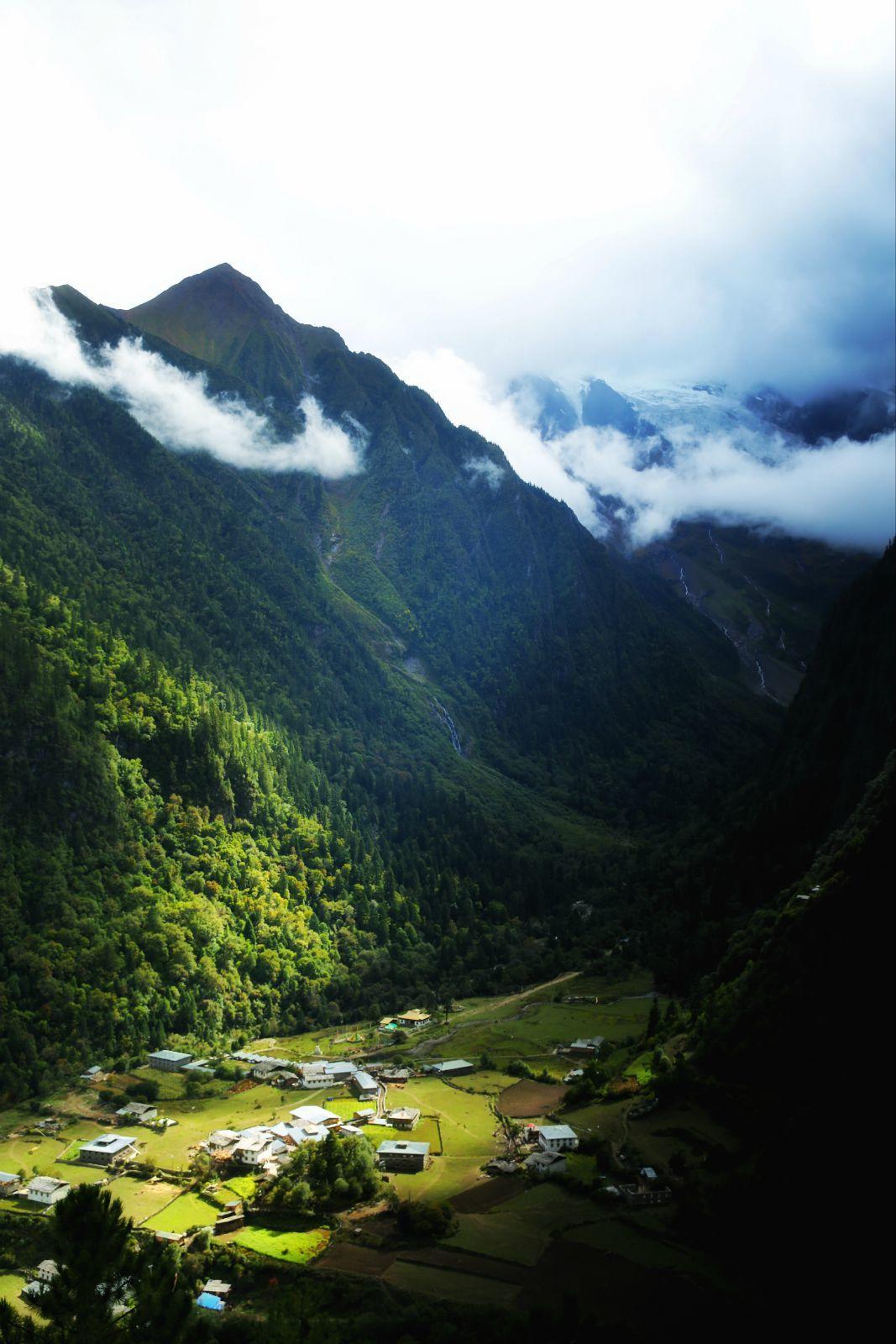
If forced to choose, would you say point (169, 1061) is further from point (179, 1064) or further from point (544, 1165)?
point (544, 1165)

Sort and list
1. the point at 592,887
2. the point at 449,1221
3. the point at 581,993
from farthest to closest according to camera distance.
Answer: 1. the point at 592,887
2. the point at 581,993
3. the point at 449,1221

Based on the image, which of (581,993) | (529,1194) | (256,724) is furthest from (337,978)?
(529,1194)

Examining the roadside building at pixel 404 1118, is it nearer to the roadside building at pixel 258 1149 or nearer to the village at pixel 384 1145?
the village at pixel 384 1145

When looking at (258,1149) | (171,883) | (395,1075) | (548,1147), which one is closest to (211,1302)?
(258,1149)

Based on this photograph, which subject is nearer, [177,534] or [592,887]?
[592,887]

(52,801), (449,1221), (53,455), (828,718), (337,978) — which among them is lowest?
(337,978)

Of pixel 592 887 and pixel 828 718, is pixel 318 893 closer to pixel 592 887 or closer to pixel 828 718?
pixel 592 887

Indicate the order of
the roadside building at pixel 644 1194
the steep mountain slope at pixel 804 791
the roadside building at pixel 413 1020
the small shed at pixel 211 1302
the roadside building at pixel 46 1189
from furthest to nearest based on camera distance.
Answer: the roadside building at pixel 413 1020 → the steep mountain slope at pixel 804 791 → the roadside building at pixel 46 1189 → the roadside building at pixel 644 1194 → the small shed at pixel 211 1302

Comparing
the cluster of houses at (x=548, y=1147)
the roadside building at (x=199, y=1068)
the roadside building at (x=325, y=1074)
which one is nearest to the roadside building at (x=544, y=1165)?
the cluster of houses at (x=548, y=1147)
